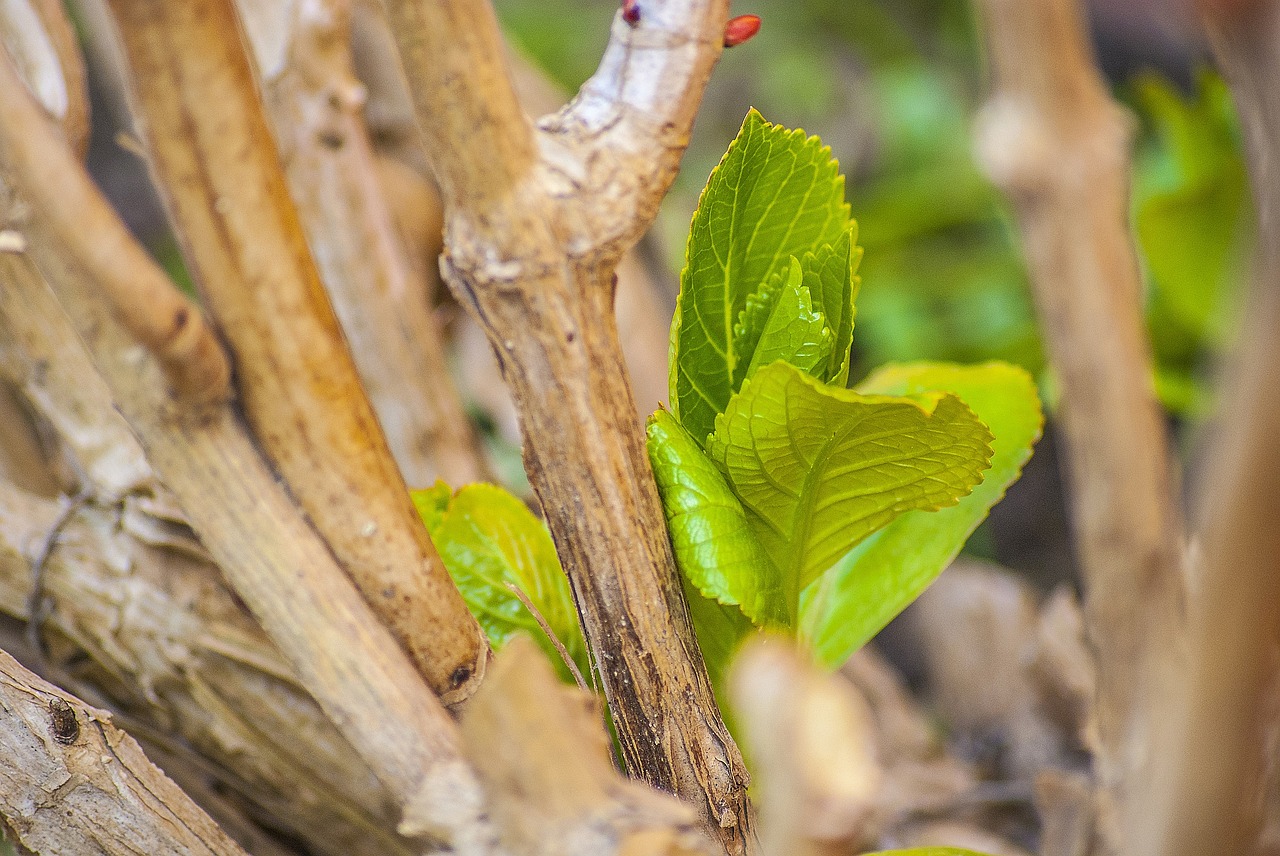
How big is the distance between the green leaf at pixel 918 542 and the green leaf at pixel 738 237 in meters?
0.08

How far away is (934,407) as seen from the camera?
0.91 feet

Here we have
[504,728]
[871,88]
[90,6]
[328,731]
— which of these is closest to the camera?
[504,728]

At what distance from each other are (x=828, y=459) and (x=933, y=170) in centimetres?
123

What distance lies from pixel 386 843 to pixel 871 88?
1.42 m

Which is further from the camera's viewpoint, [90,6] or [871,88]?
[871,88]

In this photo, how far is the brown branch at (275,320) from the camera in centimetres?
24

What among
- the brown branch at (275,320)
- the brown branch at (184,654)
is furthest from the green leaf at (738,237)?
the brown branch at (184,654)

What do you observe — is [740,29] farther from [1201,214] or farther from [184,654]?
[1201,214]

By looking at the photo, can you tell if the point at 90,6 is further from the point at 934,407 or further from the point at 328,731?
the point at 934,407

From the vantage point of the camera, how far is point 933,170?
1.43 meters

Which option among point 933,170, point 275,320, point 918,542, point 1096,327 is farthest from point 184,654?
point 933,170

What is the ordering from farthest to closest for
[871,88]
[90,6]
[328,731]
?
[871,88]
[90,6]
[328,731]

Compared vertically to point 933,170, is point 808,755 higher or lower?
lower

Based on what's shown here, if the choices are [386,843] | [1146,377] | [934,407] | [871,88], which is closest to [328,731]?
[386,843]
